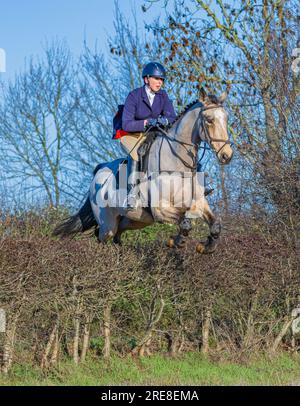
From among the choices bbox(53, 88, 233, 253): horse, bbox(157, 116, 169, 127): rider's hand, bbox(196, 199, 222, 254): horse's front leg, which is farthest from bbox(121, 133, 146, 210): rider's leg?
bbox(196, 199, 222, 254): horse's front leg

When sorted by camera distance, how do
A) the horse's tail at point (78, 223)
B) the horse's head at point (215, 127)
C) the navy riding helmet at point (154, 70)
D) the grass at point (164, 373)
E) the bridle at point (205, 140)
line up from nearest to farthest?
the grass at point (164, 373), the horse's head at point (215, 127), the bridle at point (205, 140), the navy riding helmet at point (154, 70), the horse's tail at point (78, 223)

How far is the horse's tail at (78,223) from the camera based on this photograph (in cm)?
1210

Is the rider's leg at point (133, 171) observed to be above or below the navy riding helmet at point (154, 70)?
below

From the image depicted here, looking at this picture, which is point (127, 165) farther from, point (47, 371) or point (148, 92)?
point (47, 371)

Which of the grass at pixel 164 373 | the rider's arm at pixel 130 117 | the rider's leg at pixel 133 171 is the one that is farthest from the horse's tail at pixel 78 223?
the grass at pixel 164 373

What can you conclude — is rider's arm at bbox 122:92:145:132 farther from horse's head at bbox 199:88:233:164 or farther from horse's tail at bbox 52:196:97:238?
horse's tail at bbox 52:196:97:238

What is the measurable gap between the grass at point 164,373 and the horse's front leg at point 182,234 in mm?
1423

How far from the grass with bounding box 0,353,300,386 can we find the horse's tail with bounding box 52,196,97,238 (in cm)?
310

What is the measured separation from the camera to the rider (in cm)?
1041

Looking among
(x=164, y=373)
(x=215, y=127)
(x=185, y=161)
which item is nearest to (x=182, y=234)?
(x=185, y=161)

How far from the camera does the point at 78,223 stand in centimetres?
1222

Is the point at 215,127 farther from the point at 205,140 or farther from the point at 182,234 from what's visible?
the point at 182,234

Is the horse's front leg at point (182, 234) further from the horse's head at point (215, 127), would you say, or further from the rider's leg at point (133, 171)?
the rider's leg at point (133, 171)

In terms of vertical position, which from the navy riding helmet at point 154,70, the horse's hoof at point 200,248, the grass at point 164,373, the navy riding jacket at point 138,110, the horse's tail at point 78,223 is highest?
the navy riding helmet at point 154,70
